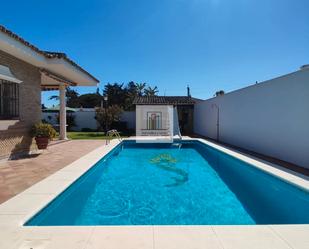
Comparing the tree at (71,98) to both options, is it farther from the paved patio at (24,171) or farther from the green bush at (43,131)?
the paved patio at (24,171)

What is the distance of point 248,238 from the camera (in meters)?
3.37

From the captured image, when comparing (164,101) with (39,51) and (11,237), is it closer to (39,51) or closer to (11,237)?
(39,51)

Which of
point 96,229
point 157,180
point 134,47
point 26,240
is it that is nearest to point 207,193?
point 157,180

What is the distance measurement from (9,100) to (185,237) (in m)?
9.10

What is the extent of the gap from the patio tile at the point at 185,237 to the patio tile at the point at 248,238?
0.42 feet

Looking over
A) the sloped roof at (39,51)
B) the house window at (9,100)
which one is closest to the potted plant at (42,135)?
the house window at (9,100)

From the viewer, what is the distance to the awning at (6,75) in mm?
8254

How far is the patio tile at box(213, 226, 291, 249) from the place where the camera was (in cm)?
318

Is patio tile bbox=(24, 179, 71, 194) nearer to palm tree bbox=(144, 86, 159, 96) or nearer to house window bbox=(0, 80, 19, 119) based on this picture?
house window bbox=(0, 80, 19, 119)

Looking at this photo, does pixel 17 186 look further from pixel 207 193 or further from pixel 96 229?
pixel 207 193

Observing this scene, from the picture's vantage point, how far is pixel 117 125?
26.0m

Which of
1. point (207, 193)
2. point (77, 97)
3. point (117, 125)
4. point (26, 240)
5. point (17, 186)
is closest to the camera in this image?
point (26, 240)

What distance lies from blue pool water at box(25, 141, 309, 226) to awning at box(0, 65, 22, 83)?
424cm

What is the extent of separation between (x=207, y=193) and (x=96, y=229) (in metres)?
3.80
